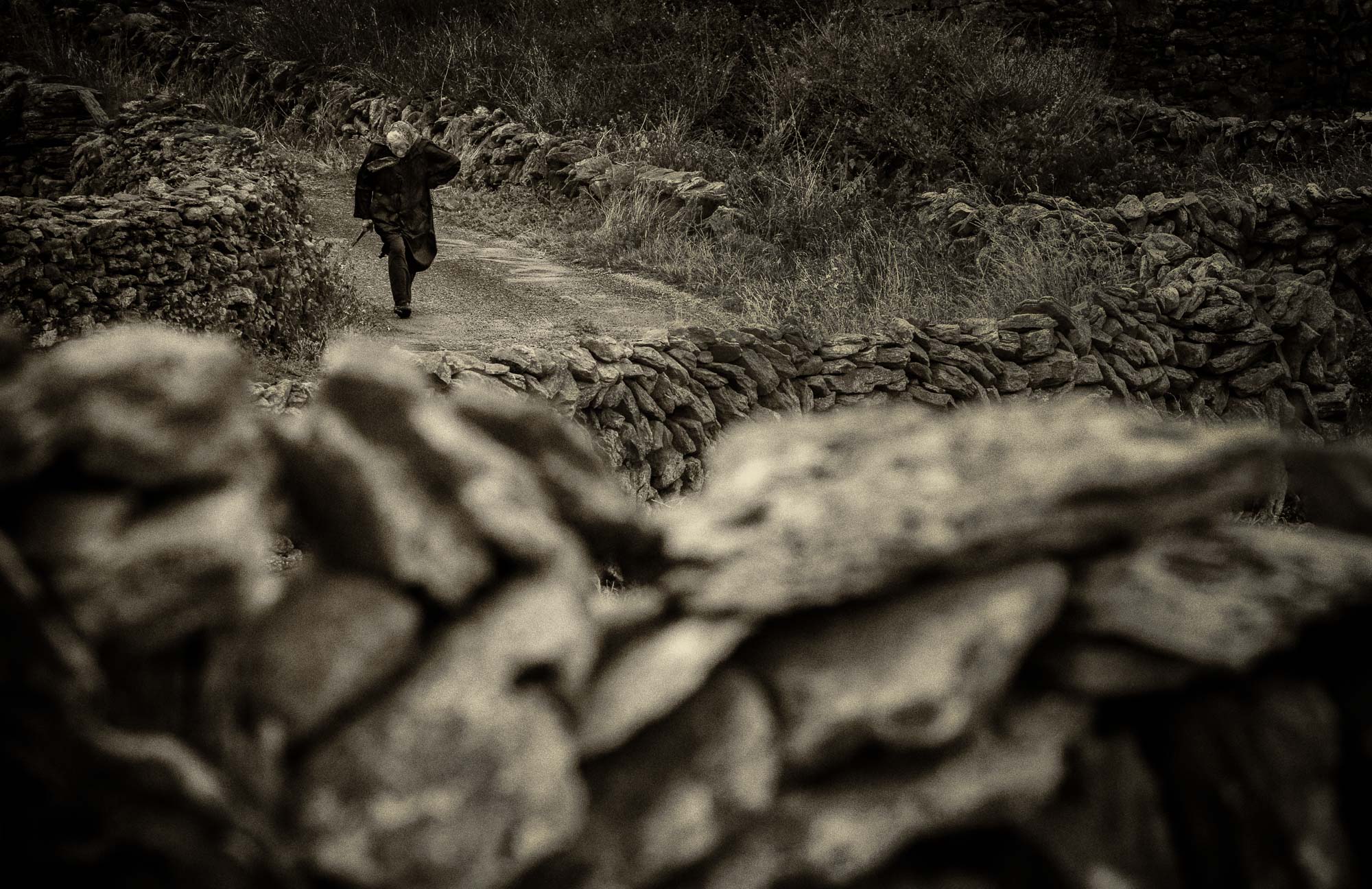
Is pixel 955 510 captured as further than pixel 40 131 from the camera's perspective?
No

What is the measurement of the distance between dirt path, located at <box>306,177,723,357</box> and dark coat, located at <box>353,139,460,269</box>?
490mm

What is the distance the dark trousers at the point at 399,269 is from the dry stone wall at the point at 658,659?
7676 millimetres

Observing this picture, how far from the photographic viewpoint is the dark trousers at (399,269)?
28.3ft

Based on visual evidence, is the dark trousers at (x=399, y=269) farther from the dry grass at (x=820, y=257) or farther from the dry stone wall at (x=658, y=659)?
the dry stone wall at (x=658, y=659)

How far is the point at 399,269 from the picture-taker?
8.62 meters

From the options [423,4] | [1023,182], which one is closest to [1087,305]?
[1023,182]

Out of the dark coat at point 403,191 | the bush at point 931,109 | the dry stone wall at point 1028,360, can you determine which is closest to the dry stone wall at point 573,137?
the bush at point 931,109

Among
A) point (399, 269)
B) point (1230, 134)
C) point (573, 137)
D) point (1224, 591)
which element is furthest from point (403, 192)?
point (1230, 134)

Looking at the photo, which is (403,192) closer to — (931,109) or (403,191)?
(403,191)

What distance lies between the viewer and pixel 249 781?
42.6 inches

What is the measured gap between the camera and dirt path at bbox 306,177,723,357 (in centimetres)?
820

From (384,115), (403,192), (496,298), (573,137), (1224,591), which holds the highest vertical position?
(1224,591)

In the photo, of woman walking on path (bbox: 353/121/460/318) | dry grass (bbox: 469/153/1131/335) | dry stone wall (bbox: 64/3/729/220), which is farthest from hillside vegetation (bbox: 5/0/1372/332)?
→ woman walking on path (bbox: 353/121/460/318)

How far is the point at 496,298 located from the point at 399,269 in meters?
0.96
